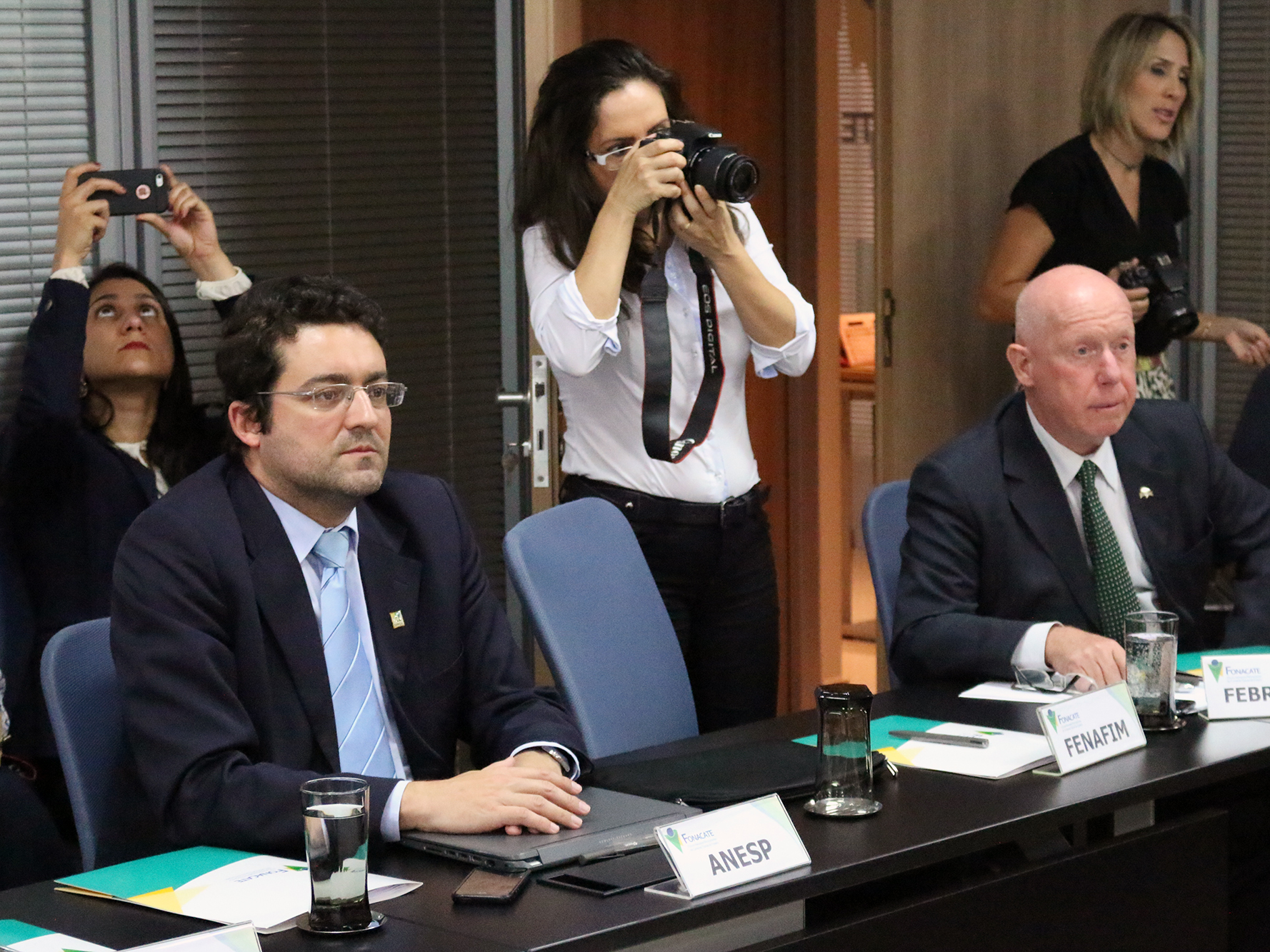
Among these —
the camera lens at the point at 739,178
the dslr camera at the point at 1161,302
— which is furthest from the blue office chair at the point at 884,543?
the dslr camera at the point at 1161,302

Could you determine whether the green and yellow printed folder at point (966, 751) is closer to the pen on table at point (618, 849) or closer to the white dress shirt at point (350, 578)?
the pen on table at point (618, 849)

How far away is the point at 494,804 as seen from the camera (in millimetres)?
1919

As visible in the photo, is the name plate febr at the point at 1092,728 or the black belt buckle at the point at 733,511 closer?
the name plate febr at the point at 1092,728

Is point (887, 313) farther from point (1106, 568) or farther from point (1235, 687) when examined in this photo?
point (1235, 687)

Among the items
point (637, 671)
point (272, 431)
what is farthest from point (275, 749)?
point (637, 671)

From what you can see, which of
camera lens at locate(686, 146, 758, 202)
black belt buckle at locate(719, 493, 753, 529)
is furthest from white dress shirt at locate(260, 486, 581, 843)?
camera lens at locate(686, 146, 758, 202)

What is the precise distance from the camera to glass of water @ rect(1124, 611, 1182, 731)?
7.72 feet

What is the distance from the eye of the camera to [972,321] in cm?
452

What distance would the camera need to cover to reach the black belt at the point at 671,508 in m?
2.96

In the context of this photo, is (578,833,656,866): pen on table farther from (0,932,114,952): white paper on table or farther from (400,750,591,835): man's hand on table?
(0,932,114,952): white paper on table

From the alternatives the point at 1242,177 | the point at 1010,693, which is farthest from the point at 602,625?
the point at 1242,177

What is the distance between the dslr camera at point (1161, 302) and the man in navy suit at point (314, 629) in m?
2.06

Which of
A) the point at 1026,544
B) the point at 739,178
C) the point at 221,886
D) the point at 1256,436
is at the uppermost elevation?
the point at 739,178

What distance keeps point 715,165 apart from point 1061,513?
31.2 inches
